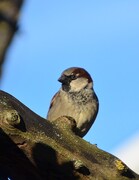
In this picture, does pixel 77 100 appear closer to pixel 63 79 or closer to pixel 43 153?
pixel 63 79

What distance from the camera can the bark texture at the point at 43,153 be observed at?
1.38 m

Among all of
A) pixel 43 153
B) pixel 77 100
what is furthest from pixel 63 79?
pixel 43 153

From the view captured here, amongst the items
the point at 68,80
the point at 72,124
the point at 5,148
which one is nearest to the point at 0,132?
the point at 5,148

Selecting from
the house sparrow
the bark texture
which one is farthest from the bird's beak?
the bark texture

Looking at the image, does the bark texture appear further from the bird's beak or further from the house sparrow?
the bird's beak

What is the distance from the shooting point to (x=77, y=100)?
5.03 m

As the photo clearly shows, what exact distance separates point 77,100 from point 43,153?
3617 millimetres

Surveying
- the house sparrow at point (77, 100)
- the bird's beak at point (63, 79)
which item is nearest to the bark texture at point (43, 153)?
the house sparrow at point (77, 100)

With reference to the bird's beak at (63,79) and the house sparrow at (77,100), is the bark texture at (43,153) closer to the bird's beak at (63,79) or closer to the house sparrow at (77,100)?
the house sparrow at (77,100)

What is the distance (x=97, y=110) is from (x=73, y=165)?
357 cm

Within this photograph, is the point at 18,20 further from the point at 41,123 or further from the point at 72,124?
the point at 72,124

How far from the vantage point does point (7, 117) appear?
1.39 m

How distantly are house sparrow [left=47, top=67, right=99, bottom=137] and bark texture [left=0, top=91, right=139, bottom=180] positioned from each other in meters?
3.06

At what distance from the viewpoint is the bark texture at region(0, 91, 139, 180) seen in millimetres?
1375
